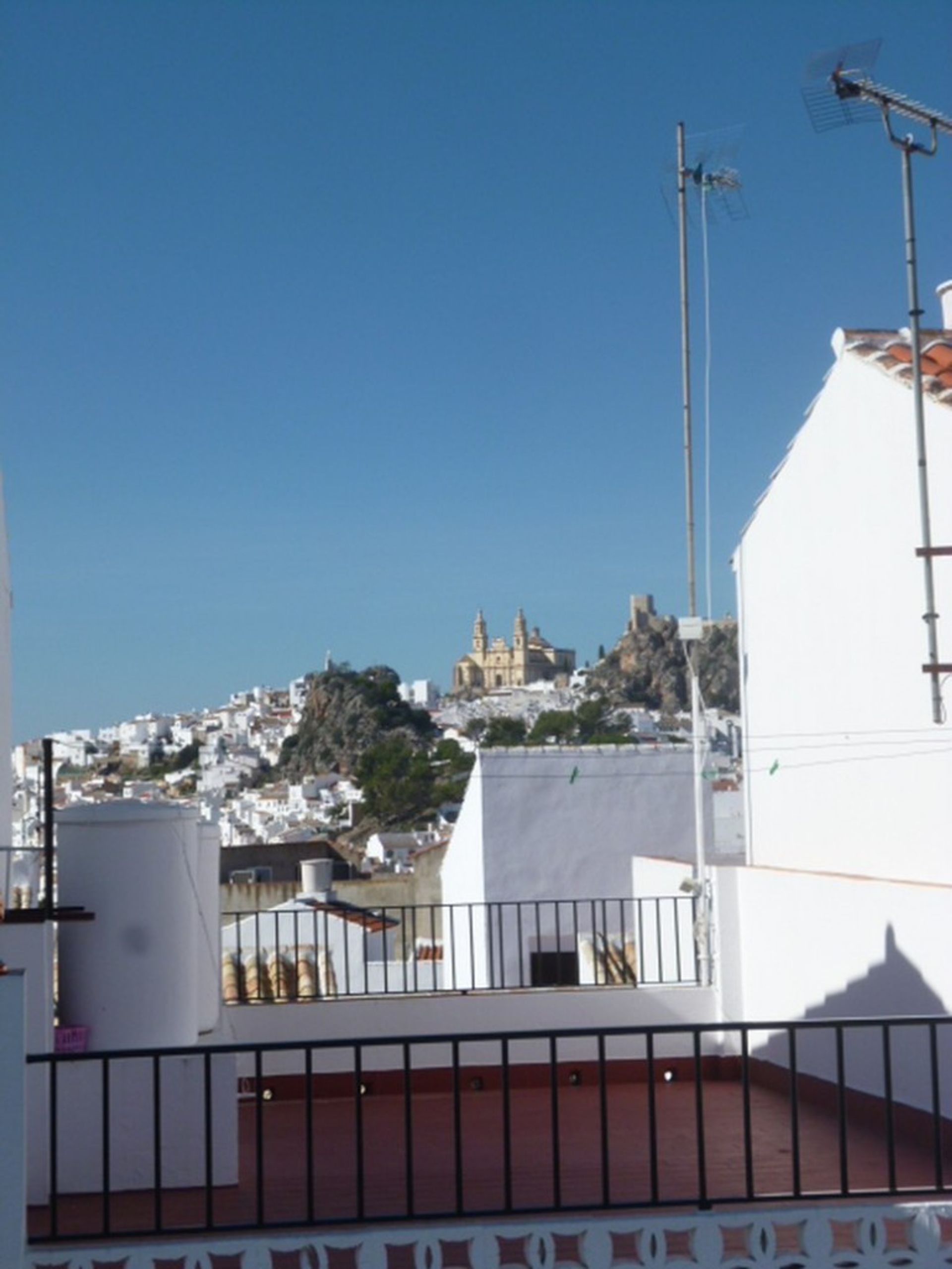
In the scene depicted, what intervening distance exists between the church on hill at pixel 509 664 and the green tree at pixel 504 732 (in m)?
65.0

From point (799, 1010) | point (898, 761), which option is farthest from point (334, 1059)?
point (898, 761)

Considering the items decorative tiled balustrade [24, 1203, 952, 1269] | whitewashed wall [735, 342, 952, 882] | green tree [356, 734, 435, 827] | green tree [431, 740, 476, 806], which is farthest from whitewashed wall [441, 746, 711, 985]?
green tree [356, 734, 435, 827]

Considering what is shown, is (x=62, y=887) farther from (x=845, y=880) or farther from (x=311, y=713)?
(x=311, y=713)

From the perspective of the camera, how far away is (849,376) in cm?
991

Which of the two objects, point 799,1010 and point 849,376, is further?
point 849,376

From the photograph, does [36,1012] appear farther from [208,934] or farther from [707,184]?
[707,184]

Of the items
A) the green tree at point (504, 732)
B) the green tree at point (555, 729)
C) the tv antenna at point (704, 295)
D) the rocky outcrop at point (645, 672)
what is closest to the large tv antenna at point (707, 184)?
the tv antenna at point (704, 295)

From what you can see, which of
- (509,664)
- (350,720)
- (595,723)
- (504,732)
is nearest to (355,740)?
(350,720)

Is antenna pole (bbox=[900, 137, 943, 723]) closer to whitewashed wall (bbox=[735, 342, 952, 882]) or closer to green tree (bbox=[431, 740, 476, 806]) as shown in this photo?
whitewashed wall (bbox=[735, 342, 952, 882])

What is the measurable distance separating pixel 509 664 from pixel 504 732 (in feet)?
261

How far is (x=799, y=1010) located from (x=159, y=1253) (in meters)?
4.74

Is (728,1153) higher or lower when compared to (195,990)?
lower

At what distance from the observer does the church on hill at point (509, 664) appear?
164 metres

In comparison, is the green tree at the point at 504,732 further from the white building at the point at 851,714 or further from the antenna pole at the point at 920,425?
the antenna pole at the point at 920,425
